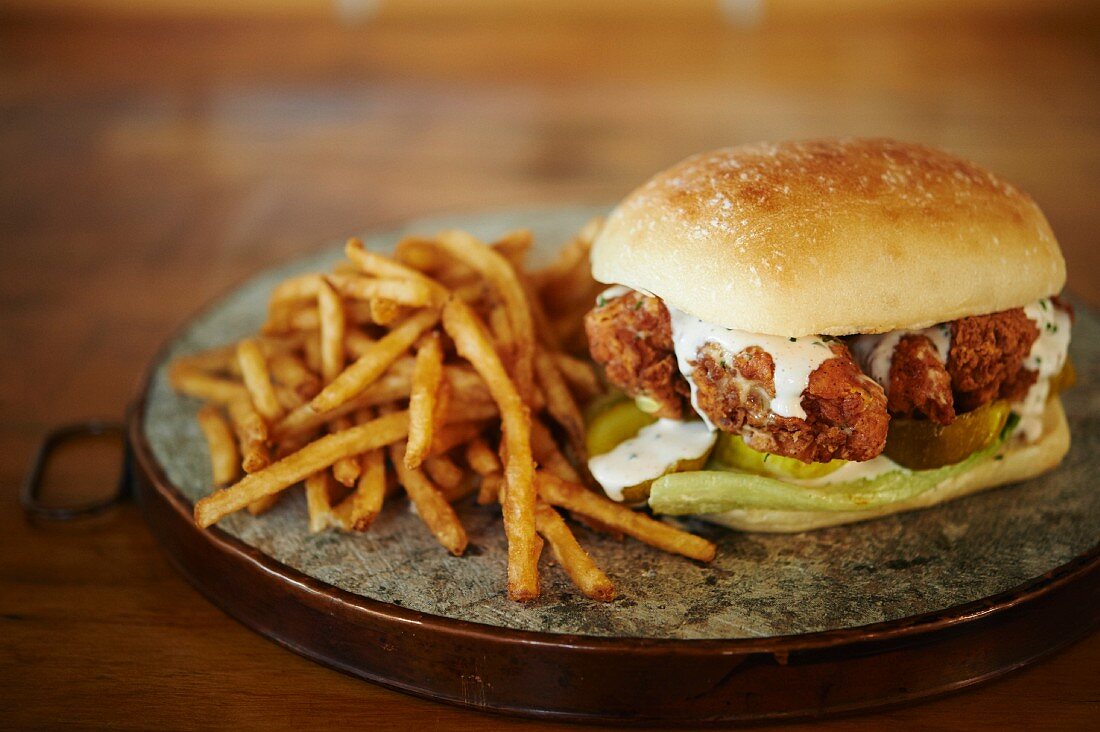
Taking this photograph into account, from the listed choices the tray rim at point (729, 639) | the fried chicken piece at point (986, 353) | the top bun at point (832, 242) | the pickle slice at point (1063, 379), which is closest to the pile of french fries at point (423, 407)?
the tray rim at point (729, 639)

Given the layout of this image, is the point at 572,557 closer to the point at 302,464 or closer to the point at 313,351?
the point at 302,464

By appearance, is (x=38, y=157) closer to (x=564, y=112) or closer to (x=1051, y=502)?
(x=564, y=112)

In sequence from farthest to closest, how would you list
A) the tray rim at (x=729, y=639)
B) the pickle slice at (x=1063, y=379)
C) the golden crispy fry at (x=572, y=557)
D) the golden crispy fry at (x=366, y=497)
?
the pickle slice at (x=1063, y=379)
the golden crispy fry at (x=366, y=497)
the golden crispy fry at (x=572, y=557)
the tray rim at (x=729, y=639)

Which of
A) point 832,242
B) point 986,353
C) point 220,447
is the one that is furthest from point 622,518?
point 220,447

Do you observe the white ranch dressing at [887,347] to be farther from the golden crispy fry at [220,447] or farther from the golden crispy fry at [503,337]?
the golden crispy fry at [220,447]

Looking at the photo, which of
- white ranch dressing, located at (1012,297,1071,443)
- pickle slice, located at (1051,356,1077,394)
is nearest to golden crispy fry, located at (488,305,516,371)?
white ranch dressing, located at (1012,297,1071,443)

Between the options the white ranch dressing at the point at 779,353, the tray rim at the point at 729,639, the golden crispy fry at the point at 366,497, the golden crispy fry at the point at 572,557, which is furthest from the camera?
the golden crispy fry at the point at 366,497
